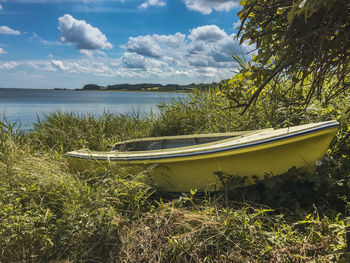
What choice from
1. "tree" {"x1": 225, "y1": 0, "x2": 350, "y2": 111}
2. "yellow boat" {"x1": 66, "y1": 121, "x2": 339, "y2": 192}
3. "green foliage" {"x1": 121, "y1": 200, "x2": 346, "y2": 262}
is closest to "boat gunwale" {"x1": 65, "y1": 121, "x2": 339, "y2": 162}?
"yellow boat" {"x1": 66, "y1": 121, "x2": 339, "y2": 192}

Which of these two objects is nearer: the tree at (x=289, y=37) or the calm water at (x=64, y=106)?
the tree at (x=289, y=37)

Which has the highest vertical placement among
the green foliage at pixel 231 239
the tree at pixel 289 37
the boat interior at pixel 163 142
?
the tree at pixel 289 37

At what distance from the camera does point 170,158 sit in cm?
Answer: 356

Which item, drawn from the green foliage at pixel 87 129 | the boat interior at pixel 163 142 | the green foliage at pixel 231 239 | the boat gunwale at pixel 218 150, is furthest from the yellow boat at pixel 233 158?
the green foliage at pixel 87 129

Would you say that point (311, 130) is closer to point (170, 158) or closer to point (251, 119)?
point (170, 158)

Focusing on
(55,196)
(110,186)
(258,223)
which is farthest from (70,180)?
(258,223)

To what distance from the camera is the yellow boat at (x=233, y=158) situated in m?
2.97

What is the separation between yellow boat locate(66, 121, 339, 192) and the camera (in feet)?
9.75

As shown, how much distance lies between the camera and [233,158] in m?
3.29

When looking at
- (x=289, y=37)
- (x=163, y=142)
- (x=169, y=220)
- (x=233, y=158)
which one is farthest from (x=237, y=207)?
(x=163, y=142)

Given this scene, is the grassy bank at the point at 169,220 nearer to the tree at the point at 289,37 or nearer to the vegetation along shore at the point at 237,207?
the vegetation along shore at the point at 237,207

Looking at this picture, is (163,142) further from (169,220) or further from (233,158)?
(169,220)

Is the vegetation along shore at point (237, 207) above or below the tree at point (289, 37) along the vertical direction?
below

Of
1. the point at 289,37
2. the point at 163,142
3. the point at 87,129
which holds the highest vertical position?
the point at 289,37
